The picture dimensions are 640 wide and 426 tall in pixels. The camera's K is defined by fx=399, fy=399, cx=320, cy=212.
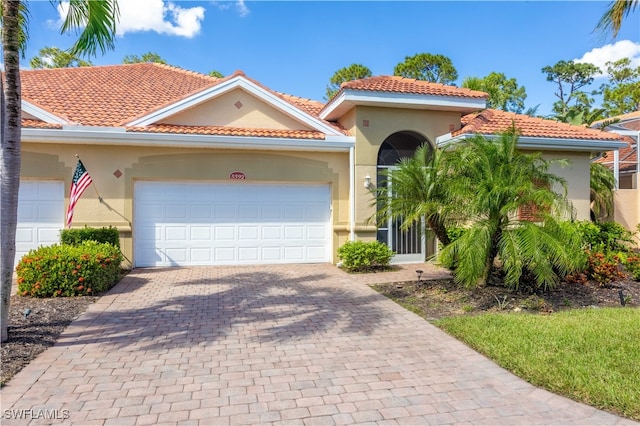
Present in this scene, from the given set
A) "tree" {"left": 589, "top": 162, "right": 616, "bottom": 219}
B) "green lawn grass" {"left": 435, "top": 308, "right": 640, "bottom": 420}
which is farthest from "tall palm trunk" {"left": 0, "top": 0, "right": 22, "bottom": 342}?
"tree" {"left": 589, "top": 162, "right": 616, "bottom": 219}

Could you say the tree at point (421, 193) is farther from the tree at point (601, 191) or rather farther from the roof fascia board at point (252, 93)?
the tree at point (601, 191)

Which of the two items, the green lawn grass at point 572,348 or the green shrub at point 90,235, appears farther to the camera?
the green shrub at point 90,235

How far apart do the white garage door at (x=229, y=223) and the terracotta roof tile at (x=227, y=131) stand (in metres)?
1.45

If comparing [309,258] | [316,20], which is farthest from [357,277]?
[316,20]

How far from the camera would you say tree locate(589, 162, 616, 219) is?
15398 mm

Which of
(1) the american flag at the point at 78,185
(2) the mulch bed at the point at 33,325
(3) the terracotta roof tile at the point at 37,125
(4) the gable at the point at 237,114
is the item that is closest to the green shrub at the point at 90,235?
(1) the american flag at the point at 78,185

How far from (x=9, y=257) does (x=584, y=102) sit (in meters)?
44.3

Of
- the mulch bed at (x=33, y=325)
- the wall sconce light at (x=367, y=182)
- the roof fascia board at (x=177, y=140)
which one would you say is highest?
the roof fascia board at (x=177, y=140)

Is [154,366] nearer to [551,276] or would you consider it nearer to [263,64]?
[551,276]

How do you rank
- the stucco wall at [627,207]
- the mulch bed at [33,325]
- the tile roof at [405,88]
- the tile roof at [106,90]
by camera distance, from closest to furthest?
the mulch bed at [33,325] → the tile roof at [405,88] → the tile roof at [106,90] → the stucco wall at [627,207]

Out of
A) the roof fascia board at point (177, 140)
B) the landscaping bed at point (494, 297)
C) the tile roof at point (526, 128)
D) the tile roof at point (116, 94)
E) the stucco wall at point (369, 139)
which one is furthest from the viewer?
the tile roof at point (526, 128)

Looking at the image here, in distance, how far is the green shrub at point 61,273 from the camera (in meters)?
7.54

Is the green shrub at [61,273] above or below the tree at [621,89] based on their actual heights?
below

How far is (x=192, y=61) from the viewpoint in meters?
20.0
